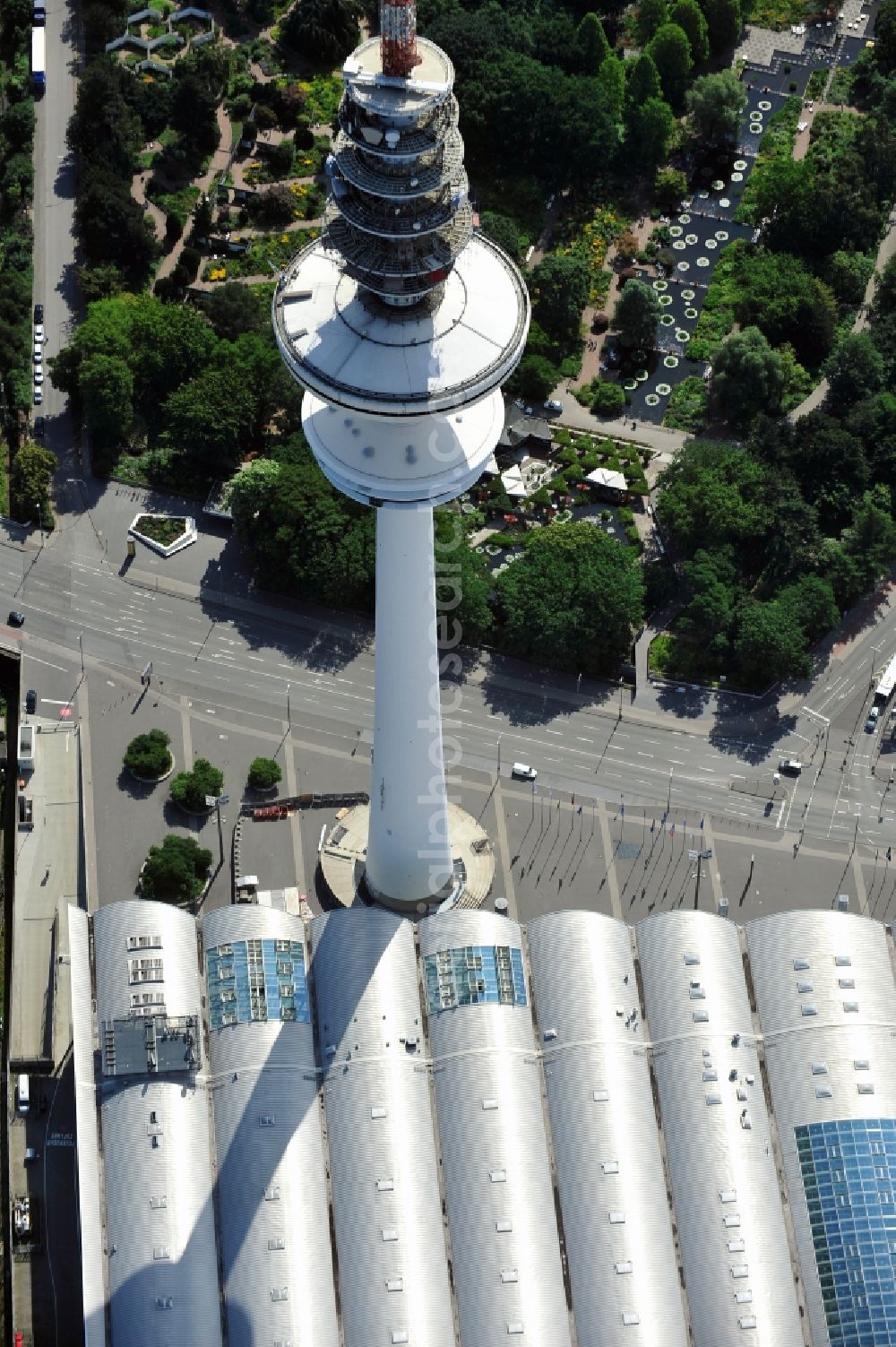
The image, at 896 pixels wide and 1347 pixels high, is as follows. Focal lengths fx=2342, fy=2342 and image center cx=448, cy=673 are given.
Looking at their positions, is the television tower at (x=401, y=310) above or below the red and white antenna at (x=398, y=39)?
below

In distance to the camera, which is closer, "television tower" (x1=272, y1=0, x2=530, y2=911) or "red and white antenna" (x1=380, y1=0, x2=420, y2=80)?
"red and white antenna" (x1=380, y1=0, x2=420, y2=80)

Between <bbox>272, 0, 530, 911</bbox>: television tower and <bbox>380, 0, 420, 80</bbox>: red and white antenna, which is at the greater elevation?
<bbox>380, 0, 420, 80</bbox>: red and white antenna

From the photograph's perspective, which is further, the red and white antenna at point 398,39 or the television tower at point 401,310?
the television tower at point 401,310

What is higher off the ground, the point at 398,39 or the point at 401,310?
the point at 398,39

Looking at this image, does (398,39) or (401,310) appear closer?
(398,39)
